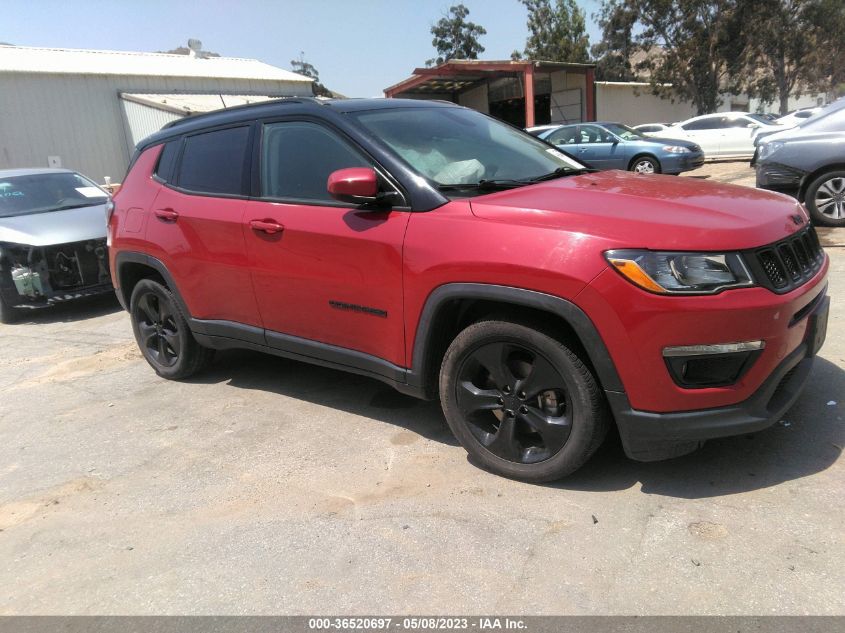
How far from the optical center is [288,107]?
12.2 ft

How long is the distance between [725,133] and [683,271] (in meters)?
18.6

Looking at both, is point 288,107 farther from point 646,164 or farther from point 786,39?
point 786,39

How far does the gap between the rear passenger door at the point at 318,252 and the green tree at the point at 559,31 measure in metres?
43.2

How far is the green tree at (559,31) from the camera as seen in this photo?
42.9 meters

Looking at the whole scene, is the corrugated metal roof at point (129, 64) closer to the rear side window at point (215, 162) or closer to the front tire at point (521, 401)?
the rear side window at point (215, 162)

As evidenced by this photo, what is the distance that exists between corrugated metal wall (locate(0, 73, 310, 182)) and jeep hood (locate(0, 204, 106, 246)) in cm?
1534

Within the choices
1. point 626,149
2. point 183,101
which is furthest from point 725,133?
point 183,101

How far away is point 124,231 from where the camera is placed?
15.4 feet

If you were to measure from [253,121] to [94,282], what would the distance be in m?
4.36

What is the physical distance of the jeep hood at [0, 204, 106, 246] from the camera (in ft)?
22.9

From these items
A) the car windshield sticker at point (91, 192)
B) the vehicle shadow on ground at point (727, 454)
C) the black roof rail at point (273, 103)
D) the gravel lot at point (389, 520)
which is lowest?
the gravel lot at point (389, 520)

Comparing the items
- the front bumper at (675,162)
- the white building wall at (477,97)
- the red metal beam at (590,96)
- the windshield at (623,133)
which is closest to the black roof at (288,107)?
the front bumper at (675,162)

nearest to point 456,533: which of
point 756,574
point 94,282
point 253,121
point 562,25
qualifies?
point 756,574

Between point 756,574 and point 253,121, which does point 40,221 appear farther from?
point 756,574
